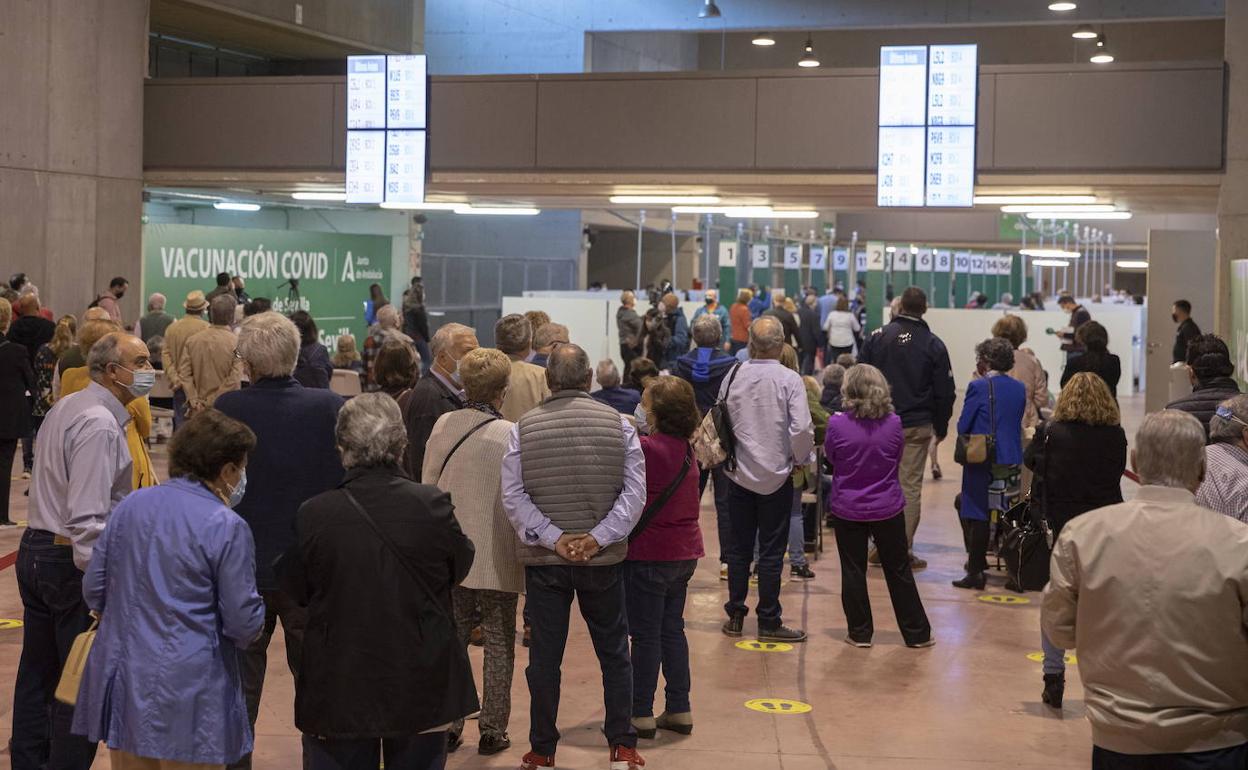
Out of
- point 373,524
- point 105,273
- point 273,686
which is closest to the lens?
point 373,524

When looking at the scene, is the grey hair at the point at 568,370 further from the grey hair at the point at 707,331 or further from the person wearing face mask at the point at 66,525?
the grey hair at the point at 707,331

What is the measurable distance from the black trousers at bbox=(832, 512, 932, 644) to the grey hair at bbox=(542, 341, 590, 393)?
2.38 metres

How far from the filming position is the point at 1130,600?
3344 millimetres

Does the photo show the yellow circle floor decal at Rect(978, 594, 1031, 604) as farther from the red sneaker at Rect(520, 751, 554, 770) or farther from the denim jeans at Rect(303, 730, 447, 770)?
the denim jeans at Rect(303, 730, 447, 770)

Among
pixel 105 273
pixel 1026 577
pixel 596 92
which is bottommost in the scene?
pixel 1026 577

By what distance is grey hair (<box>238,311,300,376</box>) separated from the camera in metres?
4.48

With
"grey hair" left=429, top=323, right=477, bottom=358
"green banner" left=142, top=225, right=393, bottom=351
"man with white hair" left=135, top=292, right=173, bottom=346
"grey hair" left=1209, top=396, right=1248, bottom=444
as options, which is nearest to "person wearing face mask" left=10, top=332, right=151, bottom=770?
"grey hair" left=429, top=323, right=477, bottom=358

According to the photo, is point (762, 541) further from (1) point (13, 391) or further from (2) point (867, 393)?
(1) point (13, 391)

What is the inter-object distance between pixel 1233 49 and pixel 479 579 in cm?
1001

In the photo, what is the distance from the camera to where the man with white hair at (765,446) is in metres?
6.75

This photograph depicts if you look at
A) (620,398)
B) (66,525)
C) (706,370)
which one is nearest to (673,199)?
(706,370)

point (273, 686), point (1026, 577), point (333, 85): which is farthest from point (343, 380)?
point (1026, 577)

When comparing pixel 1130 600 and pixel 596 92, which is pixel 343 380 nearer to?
pixel 596 92

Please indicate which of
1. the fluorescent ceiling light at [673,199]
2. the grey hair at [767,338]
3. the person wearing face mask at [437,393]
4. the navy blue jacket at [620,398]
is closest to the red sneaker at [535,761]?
the person wearing face mask at [437,393]
